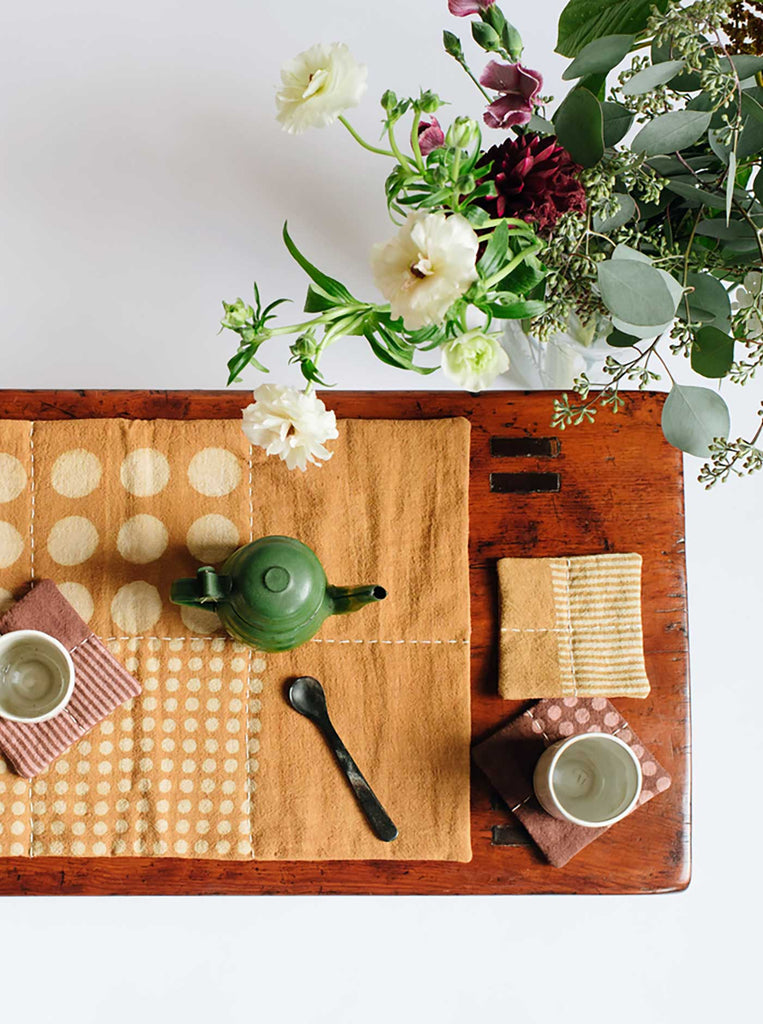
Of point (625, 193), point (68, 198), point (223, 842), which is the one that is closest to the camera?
point (625, 193)

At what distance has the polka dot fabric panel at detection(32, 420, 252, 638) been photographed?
89 cm

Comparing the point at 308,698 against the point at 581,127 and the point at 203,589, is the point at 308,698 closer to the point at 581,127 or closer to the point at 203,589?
the point at 203,589

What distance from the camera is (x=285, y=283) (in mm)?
1167

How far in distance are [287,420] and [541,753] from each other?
0.45 metres

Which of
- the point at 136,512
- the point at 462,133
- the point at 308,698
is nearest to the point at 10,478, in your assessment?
the point at 136,512

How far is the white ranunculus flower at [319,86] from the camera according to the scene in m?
0.58

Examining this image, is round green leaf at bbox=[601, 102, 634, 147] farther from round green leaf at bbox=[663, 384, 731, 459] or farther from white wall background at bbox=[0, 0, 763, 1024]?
white wall background at bbox=[0, 0, 763, 1024]

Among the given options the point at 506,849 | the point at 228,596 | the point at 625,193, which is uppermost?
the point at 625,193

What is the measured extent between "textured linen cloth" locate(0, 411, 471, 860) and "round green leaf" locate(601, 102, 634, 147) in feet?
1.06

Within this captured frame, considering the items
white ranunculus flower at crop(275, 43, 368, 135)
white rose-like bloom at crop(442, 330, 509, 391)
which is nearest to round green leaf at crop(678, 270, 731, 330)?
white rose-like bloom at crop(442, 330, 509, 391)

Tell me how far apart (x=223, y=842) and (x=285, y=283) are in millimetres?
701

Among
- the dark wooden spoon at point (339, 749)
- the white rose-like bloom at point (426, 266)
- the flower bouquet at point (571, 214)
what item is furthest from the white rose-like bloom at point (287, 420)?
the dark wooden spoon at point (339, 749)
